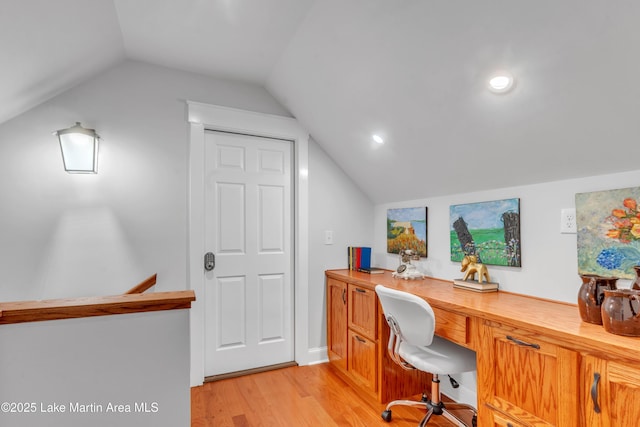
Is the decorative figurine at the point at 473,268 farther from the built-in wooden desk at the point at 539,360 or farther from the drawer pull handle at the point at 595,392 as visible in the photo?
the drawer pull handle at the point at 595,392

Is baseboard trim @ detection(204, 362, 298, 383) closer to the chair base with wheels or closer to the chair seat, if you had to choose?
the chair base with wheels

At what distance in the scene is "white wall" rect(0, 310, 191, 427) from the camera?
1.12 meters

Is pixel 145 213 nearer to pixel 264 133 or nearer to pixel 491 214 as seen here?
pixel 264 133

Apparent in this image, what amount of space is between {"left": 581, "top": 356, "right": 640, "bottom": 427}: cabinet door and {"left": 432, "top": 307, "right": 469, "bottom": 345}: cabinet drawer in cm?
52

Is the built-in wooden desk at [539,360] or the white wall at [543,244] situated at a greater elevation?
the white wall at [543,244]

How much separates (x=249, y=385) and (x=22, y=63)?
95.9 inches

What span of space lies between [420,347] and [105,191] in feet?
7.61

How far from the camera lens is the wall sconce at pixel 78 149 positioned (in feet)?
6.81

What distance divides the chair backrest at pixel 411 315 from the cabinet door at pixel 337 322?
846 mm

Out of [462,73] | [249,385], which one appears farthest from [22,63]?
[249,385]

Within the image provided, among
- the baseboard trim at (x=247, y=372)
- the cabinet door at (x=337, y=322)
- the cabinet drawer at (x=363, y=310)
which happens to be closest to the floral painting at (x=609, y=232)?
the cabinet drawer at (x=363, y=310)

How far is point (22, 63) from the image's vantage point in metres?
1.61

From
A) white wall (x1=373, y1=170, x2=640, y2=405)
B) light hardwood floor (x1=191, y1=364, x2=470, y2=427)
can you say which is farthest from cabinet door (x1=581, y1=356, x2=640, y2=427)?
light hardwood floor (x1=191, y1=364, x2=470, y2=427)

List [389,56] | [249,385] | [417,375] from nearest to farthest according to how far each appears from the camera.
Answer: [389,56] → [417,375] → [249,385]
